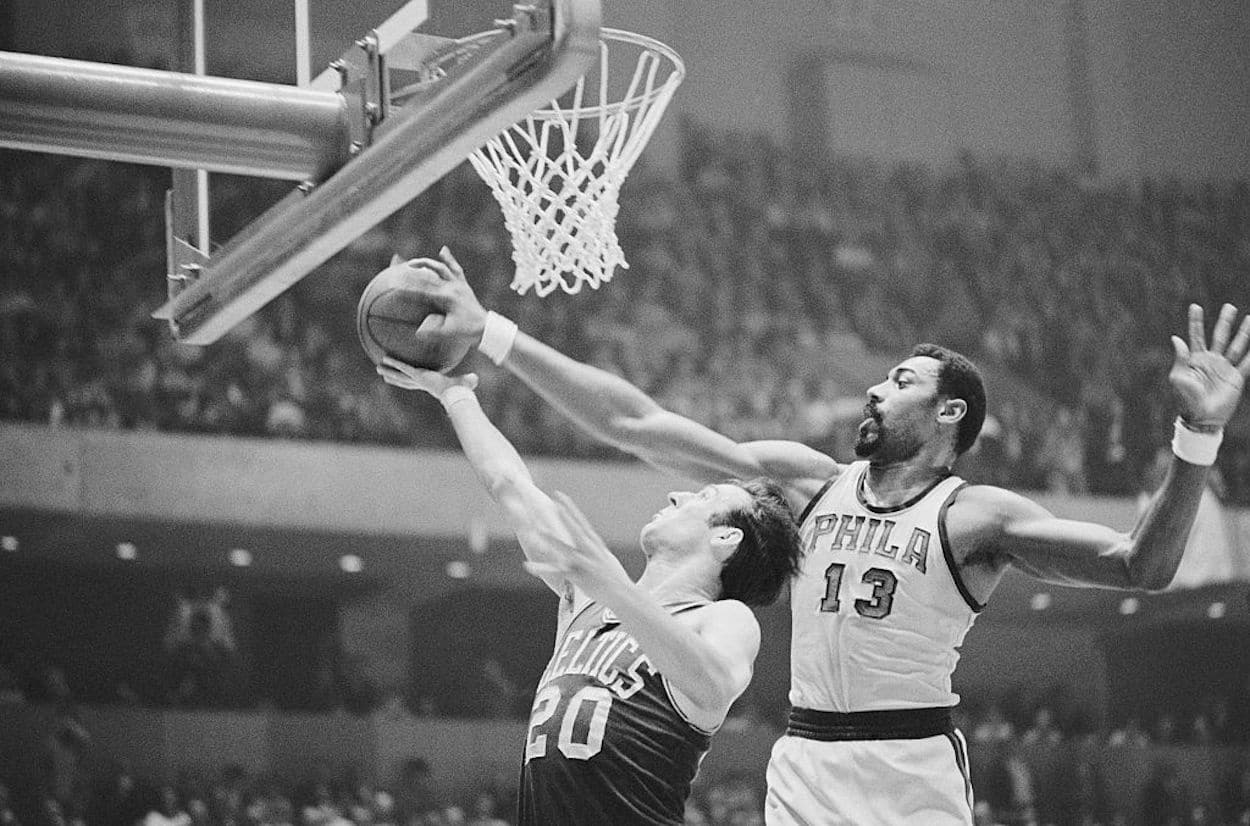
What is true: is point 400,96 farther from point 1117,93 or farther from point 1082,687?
point 1117,93

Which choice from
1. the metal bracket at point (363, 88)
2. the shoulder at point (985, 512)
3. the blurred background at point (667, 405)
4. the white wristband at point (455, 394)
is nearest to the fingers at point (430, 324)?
the white wristband at point (455, 394)

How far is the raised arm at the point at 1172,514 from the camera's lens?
3.63 m

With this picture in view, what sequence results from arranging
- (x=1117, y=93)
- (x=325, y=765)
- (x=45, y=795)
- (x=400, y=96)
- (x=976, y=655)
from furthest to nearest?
1. (x=1117, y=93)
2. (x=976, y=655)
3. (x=325, y=765)
4. (x=45, y=795)
5. (x=400, y=96)

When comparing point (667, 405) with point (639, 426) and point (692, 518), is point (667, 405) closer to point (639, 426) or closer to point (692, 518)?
point (639, 426)

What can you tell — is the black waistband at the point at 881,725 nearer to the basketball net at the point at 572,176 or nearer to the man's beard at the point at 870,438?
the man's beard at the point at 870,438

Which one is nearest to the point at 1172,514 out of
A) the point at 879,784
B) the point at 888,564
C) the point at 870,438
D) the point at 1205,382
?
the point at 1205,382

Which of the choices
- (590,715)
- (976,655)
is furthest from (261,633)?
(590,715)

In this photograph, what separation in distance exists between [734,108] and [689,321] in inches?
106

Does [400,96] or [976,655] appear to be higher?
[400,96]

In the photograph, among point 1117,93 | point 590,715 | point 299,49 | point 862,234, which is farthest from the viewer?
point 1117,93

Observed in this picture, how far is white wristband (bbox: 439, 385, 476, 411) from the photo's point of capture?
3.30 metres

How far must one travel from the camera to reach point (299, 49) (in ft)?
14.1

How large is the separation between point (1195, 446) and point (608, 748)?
4.93 ft

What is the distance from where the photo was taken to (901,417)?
4.34m
